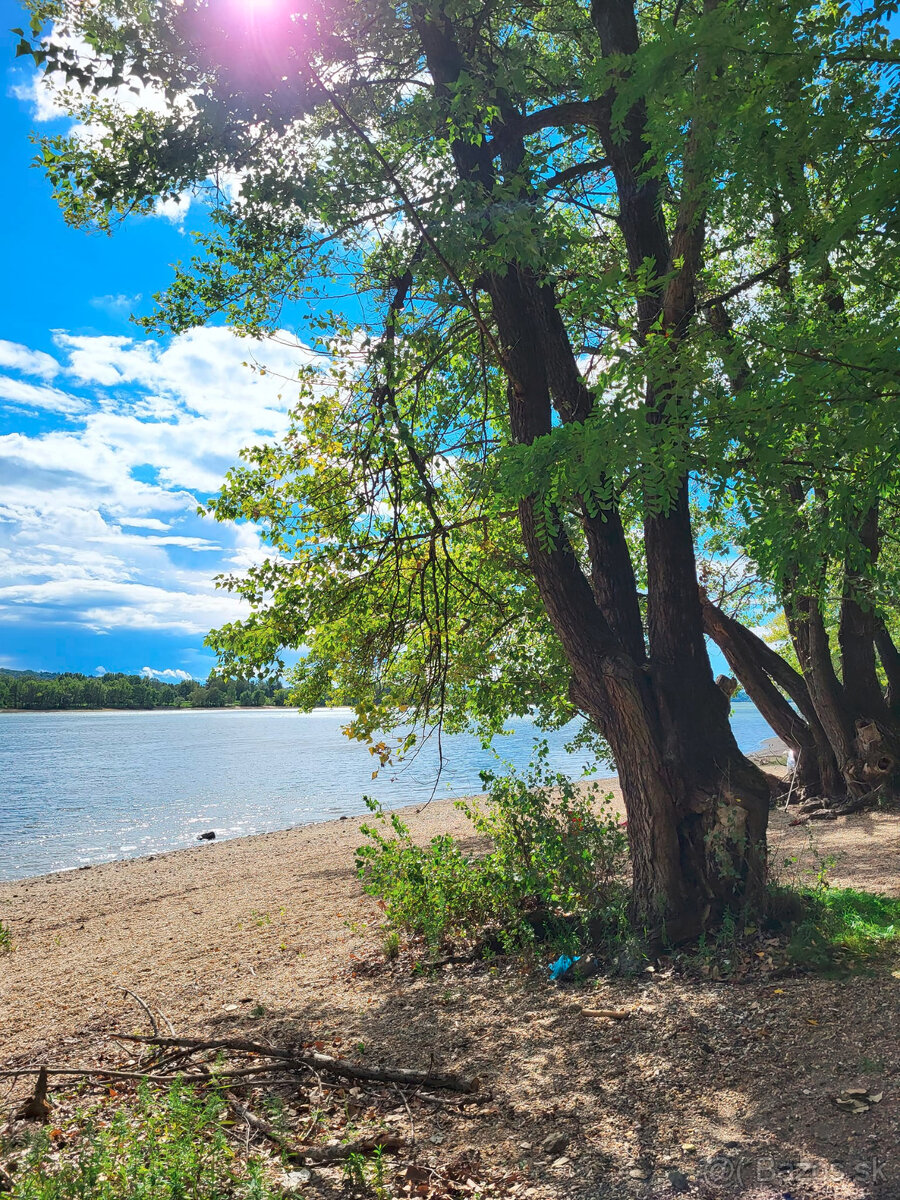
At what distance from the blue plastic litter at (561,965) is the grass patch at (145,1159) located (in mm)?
2693

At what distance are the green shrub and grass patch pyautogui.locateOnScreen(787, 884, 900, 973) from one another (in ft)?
4.54

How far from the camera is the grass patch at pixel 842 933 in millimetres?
5043

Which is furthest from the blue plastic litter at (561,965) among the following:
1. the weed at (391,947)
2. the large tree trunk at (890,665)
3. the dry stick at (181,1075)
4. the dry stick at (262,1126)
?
the large tree trunk at (890,665)

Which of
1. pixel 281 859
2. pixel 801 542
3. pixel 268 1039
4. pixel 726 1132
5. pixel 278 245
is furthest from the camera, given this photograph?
pixel 281 859

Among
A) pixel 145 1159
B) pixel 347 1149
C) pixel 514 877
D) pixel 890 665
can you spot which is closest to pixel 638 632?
pixel 514 877

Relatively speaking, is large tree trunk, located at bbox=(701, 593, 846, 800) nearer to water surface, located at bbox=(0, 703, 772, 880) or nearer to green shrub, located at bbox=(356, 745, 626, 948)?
water surface, located at bbox=(0, 703, 772, 880)

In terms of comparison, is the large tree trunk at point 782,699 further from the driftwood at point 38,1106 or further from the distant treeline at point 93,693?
the distant treeline at point 93,693

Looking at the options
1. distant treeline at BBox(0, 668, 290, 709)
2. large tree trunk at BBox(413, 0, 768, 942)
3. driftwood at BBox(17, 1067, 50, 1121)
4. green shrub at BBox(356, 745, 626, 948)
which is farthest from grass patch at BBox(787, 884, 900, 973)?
distant treeline at BBox(0, 668, 290, 709)

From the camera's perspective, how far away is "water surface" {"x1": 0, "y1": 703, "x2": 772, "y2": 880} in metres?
21.0

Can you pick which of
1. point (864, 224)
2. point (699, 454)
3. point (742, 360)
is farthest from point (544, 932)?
point (864, 224)

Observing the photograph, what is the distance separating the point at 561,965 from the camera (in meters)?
5.72

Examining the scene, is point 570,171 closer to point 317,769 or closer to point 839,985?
point 839,985

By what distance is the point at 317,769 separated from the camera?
40.4 metres

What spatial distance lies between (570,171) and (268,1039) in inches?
302
